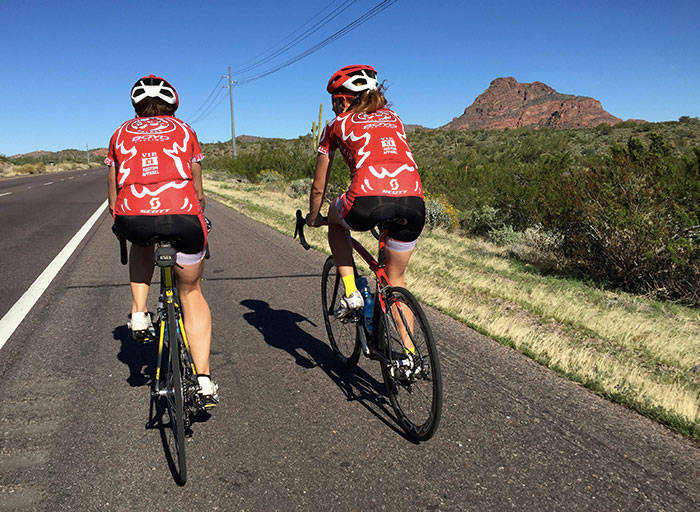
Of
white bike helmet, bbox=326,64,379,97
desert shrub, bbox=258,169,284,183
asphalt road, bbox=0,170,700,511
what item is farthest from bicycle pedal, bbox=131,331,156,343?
desert shrub, bbox=258,169,284,183

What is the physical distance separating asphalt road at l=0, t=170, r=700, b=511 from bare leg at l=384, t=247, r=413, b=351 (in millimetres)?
607

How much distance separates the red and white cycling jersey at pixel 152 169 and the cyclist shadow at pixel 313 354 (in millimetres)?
1735

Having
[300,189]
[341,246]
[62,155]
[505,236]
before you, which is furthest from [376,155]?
[62,155]

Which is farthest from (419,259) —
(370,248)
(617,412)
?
(617,412)

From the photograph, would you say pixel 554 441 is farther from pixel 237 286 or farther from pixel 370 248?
pixel 370 248

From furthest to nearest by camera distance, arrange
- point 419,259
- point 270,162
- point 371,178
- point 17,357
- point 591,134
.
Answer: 1. point 591,134
2. point 270,162
3. point 419,259
4. point 17,357
5. point 371,178

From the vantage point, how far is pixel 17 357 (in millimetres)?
3908

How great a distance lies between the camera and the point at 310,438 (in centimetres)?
290

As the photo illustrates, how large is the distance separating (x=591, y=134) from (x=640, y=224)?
161 ft

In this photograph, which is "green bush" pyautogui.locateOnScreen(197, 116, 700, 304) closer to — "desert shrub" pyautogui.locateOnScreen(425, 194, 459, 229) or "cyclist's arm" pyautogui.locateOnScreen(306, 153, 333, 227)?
"desert shrub" pyautogui.locateOnScreen(425, 194, 459, 229)

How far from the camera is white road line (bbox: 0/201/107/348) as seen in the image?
455 centimetres

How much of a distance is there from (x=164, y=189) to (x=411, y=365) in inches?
67.2

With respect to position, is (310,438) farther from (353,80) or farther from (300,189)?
(300,189)

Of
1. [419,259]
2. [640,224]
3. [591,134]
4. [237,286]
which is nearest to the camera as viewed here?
[237,286]
